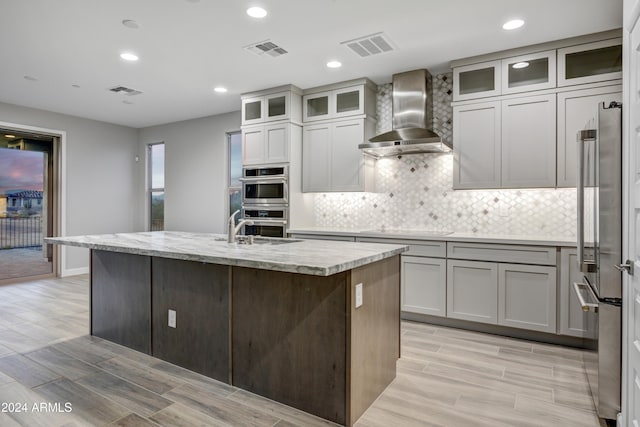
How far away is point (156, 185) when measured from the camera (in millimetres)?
7508

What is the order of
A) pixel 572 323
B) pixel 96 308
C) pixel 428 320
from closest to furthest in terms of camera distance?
pixel 572 323 < pixel 96 308 < pixel 428 320

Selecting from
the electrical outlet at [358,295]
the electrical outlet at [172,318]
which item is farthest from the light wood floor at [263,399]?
the electrical outlet at [358,295]

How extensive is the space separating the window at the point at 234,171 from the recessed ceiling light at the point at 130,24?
120 inches

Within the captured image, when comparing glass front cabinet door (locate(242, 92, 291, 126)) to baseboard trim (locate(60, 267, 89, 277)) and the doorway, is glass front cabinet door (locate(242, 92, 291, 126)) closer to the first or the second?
the doorway

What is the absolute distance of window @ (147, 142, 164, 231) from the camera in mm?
7422

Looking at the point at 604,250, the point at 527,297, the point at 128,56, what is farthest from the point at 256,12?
the point at 527,297

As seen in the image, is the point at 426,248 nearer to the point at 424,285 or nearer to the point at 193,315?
the point at 424,285

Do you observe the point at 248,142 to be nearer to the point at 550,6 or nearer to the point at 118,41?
the point at 118,41

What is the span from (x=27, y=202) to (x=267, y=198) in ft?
13.7

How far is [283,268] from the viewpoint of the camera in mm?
1923

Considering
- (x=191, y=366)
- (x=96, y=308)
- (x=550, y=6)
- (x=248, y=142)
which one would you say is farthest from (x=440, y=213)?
(x=96, y=308)

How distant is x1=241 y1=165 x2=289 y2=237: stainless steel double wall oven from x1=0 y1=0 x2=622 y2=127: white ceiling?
3.69 ft

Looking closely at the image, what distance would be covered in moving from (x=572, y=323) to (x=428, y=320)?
1.26 m

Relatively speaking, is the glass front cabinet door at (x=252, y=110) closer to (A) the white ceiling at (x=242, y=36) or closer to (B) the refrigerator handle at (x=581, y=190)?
(A) the white ceiling at (x=242, y=36)
